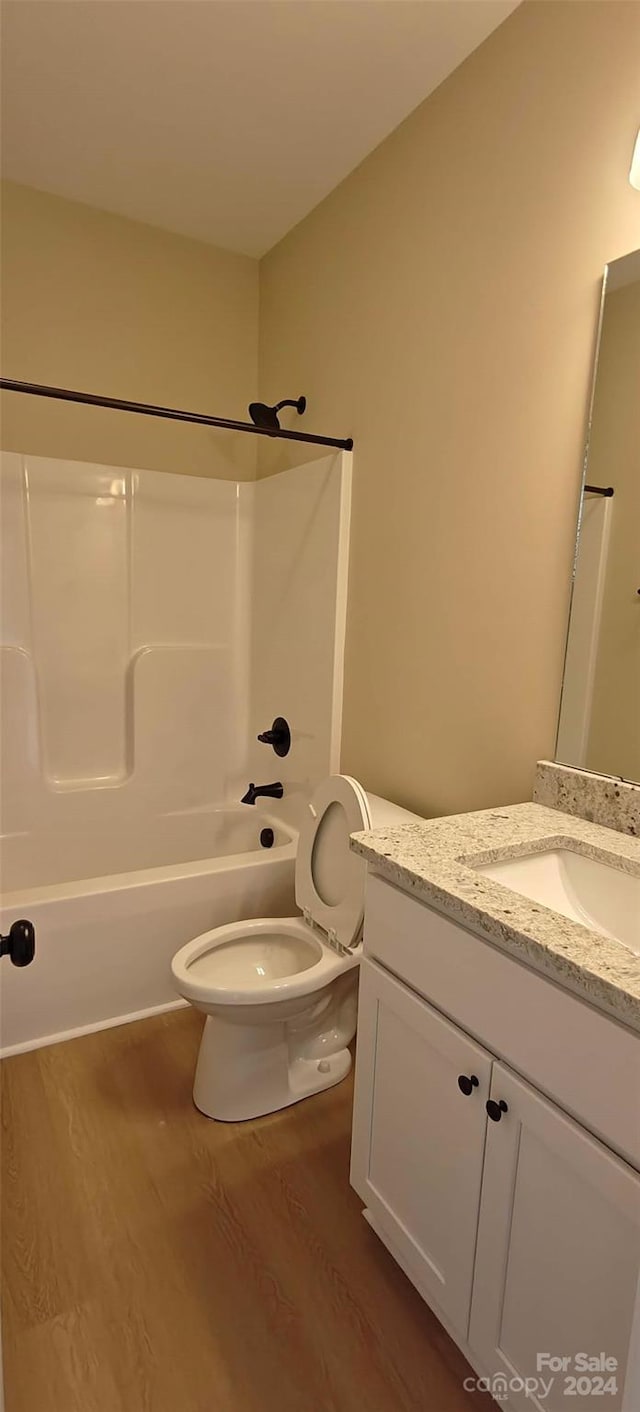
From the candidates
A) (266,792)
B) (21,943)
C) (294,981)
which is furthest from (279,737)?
(21,943)

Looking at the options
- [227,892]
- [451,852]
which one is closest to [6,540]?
[227,892]

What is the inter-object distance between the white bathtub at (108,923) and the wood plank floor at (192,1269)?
0.62 feet

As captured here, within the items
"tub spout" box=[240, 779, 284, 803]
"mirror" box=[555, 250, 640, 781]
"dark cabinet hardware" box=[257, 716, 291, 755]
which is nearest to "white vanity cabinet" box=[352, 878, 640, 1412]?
"mirror" box=[555, 250, 640, 781]

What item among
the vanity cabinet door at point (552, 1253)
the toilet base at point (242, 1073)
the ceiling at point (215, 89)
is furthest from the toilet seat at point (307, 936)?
the ceiling at point (215, 89)

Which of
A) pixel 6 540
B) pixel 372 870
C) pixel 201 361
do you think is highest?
pixel 201 361

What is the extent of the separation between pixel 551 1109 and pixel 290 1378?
0.74 m

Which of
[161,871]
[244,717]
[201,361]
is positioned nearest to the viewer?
[161,871]

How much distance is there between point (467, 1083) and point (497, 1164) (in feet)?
0.36

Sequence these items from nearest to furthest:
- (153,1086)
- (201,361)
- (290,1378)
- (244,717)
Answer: (290,1378), (153,1086), (201,361), (244,717)

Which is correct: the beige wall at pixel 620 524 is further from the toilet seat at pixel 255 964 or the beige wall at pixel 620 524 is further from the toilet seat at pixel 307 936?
the toilet seat at pixel 255 964

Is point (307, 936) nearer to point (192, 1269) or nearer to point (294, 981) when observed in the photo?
point (294, 981)

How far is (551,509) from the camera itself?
1435mm

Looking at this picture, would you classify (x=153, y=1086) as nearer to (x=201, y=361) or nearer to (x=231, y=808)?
(x=231, y=808)

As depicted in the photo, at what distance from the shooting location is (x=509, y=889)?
1.04m
